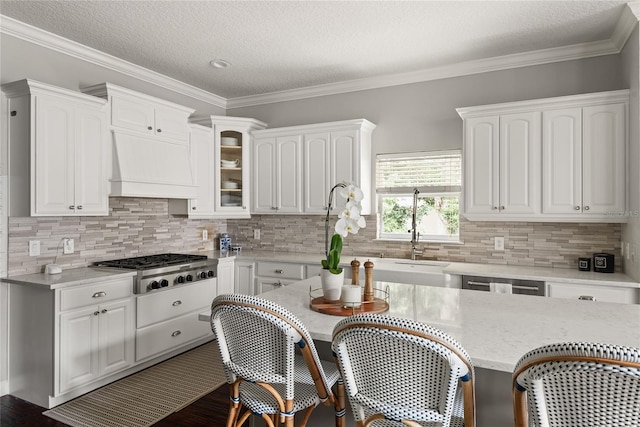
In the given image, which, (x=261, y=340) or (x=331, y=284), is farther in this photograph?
(x=331, y=284)

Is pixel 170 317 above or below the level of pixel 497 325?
below

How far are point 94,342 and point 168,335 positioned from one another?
72 centimetres

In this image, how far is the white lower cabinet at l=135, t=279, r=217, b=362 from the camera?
137 inches

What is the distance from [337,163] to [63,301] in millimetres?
2693

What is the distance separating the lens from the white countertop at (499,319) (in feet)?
4.91

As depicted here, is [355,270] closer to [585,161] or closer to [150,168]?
[585,161]

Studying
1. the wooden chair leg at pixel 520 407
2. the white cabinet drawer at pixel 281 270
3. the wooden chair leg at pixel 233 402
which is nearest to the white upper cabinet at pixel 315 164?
the white cabinet drawer at pixel 281 270

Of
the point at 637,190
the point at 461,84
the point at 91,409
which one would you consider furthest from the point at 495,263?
the point at 91,409

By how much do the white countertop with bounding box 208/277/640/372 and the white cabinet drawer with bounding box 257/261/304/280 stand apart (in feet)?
5.84

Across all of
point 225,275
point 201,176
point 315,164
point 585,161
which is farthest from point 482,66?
point 225,275

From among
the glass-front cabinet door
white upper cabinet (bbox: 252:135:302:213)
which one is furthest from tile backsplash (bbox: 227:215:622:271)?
the glass-front cabinet door

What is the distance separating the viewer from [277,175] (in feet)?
15.2

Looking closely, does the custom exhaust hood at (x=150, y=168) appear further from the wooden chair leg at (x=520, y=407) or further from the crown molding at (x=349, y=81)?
the wooden chair leg at (x=520, y=407)

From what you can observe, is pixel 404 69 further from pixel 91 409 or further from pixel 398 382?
pixel 91 409
